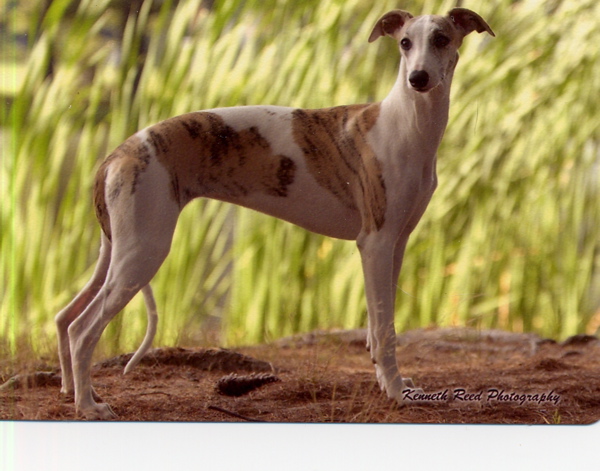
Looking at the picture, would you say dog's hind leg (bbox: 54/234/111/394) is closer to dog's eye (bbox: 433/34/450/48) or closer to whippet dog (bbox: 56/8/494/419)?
whippet dog (bbox: 56/8/494/419)

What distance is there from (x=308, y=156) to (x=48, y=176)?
745 millimetres

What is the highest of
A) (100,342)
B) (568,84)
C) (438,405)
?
(568,84)

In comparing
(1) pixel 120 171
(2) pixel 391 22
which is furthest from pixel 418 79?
(1) pixel 120 171

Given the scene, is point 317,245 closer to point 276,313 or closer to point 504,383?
point 276,313

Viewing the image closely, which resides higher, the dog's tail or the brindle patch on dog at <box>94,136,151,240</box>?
the brindle patch on dog at <box>94,136,151,240</box>

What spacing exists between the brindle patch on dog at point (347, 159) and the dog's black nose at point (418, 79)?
165 mm

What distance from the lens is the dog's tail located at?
2.00 metres

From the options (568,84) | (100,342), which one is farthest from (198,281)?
(568,84)

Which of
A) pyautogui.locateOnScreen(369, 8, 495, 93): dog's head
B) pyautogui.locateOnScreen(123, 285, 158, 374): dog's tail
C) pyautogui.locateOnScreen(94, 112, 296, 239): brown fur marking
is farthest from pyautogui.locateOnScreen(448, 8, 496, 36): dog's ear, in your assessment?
pyautogui.locateOnScreen(123, 285, 158, 374): dog's tail

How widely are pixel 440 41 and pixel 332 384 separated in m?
0.92

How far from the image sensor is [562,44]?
2.15 metres

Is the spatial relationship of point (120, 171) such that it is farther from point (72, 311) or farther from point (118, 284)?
point (72, 311)

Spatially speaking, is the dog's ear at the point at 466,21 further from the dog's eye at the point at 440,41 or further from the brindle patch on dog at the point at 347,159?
the brindle patch on dog at the point at 347,159

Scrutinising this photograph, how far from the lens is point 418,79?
1832 millimetres
